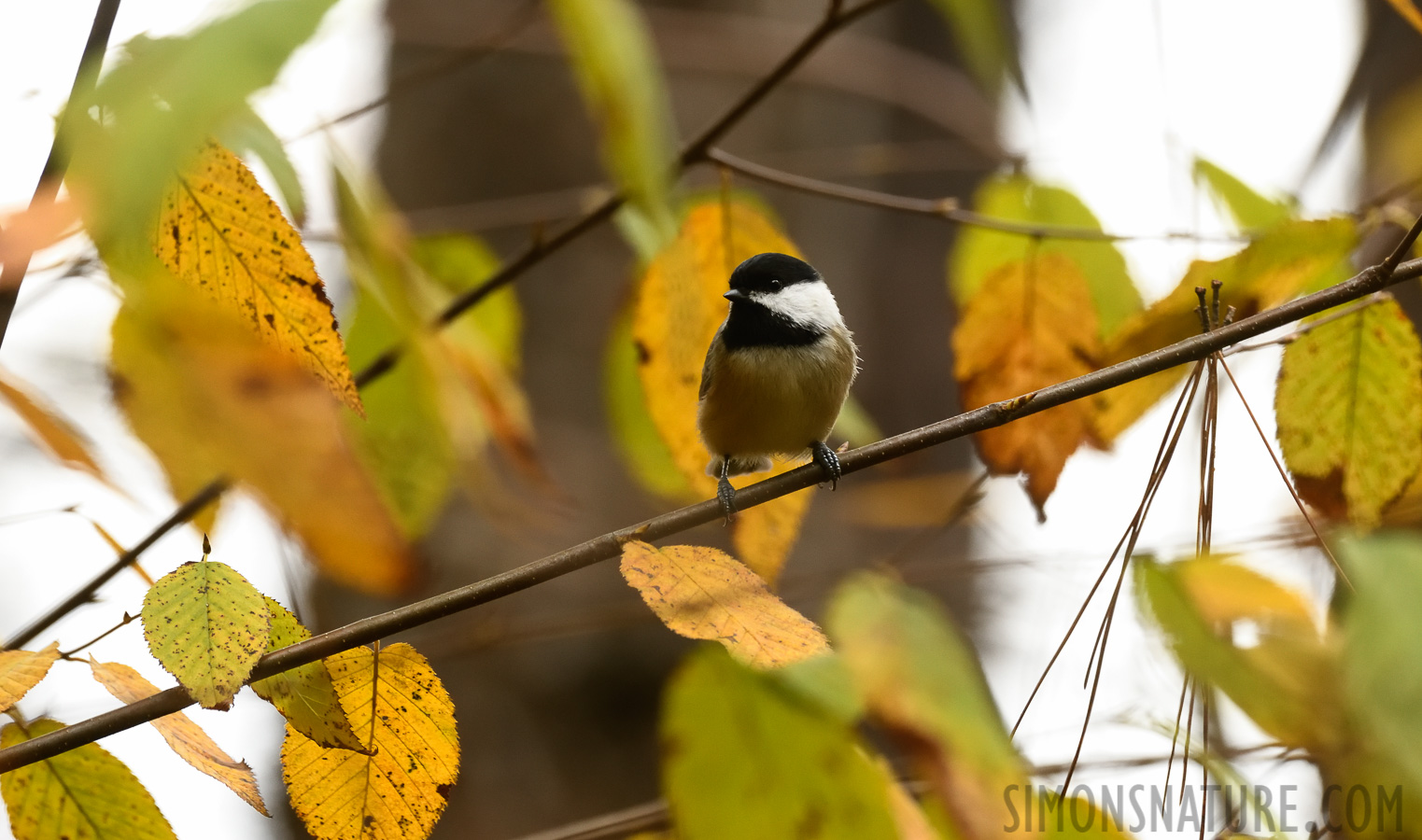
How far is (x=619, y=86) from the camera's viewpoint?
0.56 meters

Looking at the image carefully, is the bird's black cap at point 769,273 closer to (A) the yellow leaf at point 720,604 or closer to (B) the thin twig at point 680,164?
(B) the thin twig at point 680,164

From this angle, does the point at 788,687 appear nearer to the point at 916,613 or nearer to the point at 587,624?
the point at 916,613

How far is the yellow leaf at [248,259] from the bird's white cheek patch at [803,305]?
1.36m

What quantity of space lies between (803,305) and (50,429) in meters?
1.52

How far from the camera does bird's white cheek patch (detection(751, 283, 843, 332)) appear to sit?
82.7 inches

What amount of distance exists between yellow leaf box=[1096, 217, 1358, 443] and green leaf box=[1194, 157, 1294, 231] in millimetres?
250

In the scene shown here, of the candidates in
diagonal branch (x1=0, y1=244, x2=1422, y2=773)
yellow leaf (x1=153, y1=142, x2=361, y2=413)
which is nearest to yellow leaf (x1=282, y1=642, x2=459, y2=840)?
diagonal branch (x1=0, y1=244, x2=1422, y2=773)

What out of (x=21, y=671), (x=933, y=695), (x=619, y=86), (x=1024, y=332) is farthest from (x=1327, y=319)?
(x=21, y=671)

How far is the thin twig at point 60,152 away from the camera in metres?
0.66

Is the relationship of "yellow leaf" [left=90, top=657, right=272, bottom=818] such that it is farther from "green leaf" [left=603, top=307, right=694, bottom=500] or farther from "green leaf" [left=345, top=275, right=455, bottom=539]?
"green leaf" [left=603, top=307, right=694, bottom=500]

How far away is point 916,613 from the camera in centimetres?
106

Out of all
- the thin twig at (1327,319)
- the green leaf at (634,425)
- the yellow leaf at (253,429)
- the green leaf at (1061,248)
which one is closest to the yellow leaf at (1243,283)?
the thin twig at (1327,319)

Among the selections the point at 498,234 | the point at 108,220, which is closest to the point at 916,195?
the point at 498,234

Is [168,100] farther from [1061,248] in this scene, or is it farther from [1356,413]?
[1061,248]
